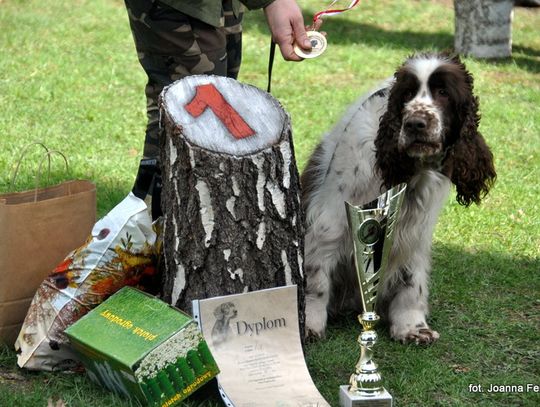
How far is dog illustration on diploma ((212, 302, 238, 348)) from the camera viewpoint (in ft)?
11.8

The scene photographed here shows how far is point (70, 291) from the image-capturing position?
3834 mm

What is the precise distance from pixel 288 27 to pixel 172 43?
0.52 m

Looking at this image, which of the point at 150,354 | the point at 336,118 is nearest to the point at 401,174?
the point at 150,354

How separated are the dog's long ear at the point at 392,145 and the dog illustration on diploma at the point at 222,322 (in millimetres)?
1016

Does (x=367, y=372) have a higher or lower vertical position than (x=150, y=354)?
lower

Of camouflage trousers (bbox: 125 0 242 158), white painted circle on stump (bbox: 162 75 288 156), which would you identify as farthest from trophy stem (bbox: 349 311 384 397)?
camouflage trousers (bbox: 125 0 242 158)

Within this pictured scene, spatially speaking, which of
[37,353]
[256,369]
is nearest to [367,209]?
[256,369]

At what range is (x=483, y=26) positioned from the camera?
Answer: 10.9m

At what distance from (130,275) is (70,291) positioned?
9.9 inches

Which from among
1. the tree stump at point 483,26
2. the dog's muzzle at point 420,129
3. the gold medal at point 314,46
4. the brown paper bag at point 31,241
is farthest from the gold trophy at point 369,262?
the tree stump at point 483,26

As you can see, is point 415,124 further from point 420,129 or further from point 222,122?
point 222,122

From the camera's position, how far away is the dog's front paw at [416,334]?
431 cm

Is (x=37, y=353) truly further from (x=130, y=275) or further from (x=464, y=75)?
(x=464, y=75)

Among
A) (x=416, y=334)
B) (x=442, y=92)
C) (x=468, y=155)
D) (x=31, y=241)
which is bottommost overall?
(x=416, y=334)
